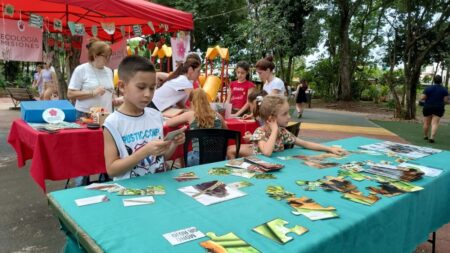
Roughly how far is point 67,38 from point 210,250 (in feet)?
24.2

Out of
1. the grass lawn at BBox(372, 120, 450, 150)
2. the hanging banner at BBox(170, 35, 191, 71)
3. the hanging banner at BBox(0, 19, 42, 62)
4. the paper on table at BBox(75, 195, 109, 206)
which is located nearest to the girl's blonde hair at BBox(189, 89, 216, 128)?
the paper on table at BBox(75, 195, 109, 206)

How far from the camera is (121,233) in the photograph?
1.17 metres

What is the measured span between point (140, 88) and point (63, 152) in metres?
1.63

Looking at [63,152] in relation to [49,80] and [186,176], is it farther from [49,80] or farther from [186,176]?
[49,80]

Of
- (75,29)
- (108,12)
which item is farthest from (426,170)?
(75,29)

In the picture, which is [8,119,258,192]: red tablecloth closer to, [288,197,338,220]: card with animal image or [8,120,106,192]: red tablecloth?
[8,120,106,192]: red tablecloth

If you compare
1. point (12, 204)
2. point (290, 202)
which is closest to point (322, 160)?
point (290, 202)

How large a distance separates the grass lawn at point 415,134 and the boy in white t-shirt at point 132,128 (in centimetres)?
836

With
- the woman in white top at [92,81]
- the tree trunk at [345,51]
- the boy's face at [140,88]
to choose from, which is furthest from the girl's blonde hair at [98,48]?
the tree trunk at [345,51]

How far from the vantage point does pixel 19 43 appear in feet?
15.9

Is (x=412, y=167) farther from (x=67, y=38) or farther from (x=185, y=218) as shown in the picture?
(x=67, y=38)

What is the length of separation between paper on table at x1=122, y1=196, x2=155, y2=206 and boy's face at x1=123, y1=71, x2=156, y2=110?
1.86ft

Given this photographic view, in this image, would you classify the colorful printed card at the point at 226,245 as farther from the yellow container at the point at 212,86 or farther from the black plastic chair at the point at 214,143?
the yellow container at the point at 212,86

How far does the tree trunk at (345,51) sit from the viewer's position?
61.9 ft
